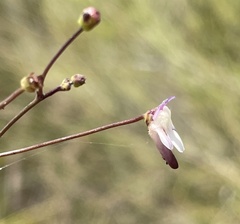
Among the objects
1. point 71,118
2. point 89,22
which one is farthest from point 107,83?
point 89,22

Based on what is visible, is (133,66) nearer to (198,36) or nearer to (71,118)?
(198,36)

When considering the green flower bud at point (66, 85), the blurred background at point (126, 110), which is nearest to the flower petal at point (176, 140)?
the green flower bud at point (66, 85)

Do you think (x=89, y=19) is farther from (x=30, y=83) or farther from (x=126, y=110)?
(x=126, y=110)

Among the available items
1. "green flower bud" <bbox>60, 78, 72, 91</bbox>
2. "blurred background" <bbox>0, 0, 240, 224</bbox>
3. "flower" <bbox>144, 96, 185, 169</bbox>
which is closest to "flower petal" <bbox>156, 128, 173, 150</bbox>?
"flower" <bbox>144, 96, 185, 169</bbox>

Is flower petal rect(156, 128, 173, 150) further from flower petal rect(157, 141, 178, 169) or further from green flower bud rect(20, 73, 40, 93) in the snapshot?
green flower bud rect(20, 73, 40, 93)

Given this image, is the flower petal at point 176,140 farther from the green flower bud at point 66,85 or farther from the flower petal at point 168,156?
the green flower bud at point 66,85

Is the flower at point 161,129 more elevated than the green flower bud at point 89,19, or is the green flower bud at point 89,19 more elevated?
the green flower bud at point 89,19
